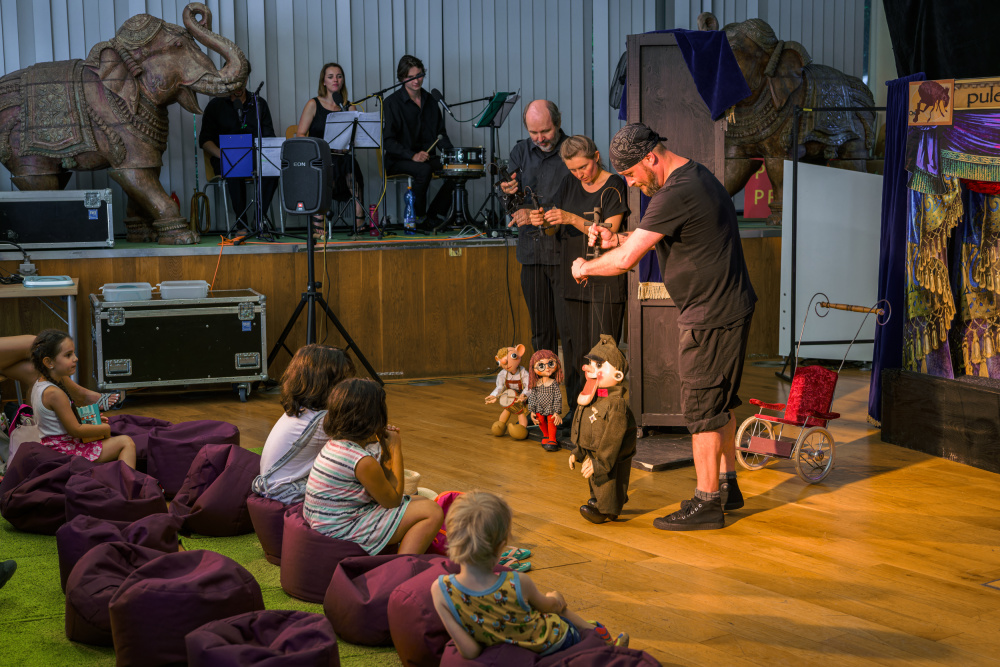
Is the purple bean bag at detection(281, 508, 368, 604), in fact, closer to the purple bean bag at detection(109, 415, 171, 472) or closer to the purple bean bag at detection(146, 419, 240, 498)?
the purple bean bag at detection(146, 419, 240, 498)

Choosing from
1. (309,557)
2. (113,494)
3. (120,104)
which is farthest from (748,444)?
(120,104)

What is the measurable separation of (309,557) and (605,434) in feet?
4.39

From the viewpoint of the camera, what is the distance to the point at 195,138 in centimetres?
892

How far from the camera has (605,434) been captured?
4.02 m

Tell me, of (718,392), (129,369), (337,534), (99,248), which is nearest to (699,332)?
(718,392)

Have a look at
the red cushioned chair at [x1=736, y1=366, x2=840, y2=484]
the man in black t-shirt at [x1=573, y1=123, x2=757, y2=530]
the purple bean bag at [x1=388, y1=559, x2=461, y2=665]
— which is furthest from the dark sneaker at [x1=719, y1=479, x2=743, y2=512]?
the purple bean bag at [x1=388, y1=559, x2=461, y2=665]

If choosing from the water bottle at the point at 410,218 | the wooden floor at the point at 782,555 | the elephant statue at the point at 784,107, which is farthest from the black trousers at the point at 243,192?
the elephant statue at the point at 784,107

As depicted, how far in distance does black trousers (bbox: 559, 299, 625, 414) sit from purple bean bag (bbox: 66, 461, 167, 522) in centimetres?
228

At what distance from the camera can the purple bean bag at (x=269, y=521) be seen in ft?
11.6

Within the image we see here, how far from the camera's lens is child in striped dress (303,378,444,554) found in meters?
3.18

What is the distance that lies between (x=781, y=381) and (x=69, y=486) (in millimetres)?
4958

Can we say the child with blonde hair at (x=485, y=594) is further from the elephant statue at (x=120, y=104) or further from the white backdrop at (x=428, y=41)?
the white backdrop at (x=428, y=41)

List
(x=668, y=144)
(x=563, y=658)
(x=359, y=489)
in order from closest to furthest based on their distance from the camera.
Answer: (x=563, y=658) → (x=359, y=489) → (x=668, y=144)

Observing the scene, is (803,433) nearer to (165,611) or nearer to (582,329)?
(582,329)
